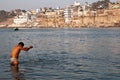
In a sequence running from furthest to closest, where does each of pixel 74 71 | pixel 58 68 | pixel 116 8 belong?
1. pixel 116 8
2. pixel 58 68
3. pixel 74 71

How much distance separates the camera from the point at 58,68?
2058 centimetres

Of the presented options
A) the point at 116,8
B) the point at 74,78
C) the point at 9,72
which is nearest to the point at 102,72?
the point at 74,78

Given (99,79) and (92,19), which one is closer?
(99,79)

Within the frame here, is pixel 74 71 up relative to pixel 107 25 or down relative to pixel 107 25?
up

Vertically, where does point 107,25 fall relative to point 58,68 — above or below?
below

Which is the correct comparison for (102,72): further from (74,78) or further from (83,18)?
(83,18)

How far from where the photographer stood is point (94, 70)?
1964 centimetres

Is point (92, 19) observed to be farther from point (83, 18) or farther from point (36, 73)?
point (36, 73)

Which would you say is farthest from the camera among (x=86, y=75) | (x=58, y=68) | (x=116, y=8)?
(x=116, y=8)

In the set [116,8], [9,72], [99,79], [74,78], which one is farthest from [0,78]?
[116,8]

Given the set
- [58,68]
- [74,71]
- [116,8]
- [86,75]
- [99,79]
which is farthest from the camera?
[116,8]

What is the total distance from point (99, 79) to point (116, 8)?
558 feet

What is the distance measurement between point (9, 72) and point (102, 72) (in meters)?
4.98

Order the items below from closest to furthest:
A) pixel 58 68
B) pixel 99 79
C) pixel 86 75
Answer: pixel 99 79 < pixel 86 75 < pixel 58 68
